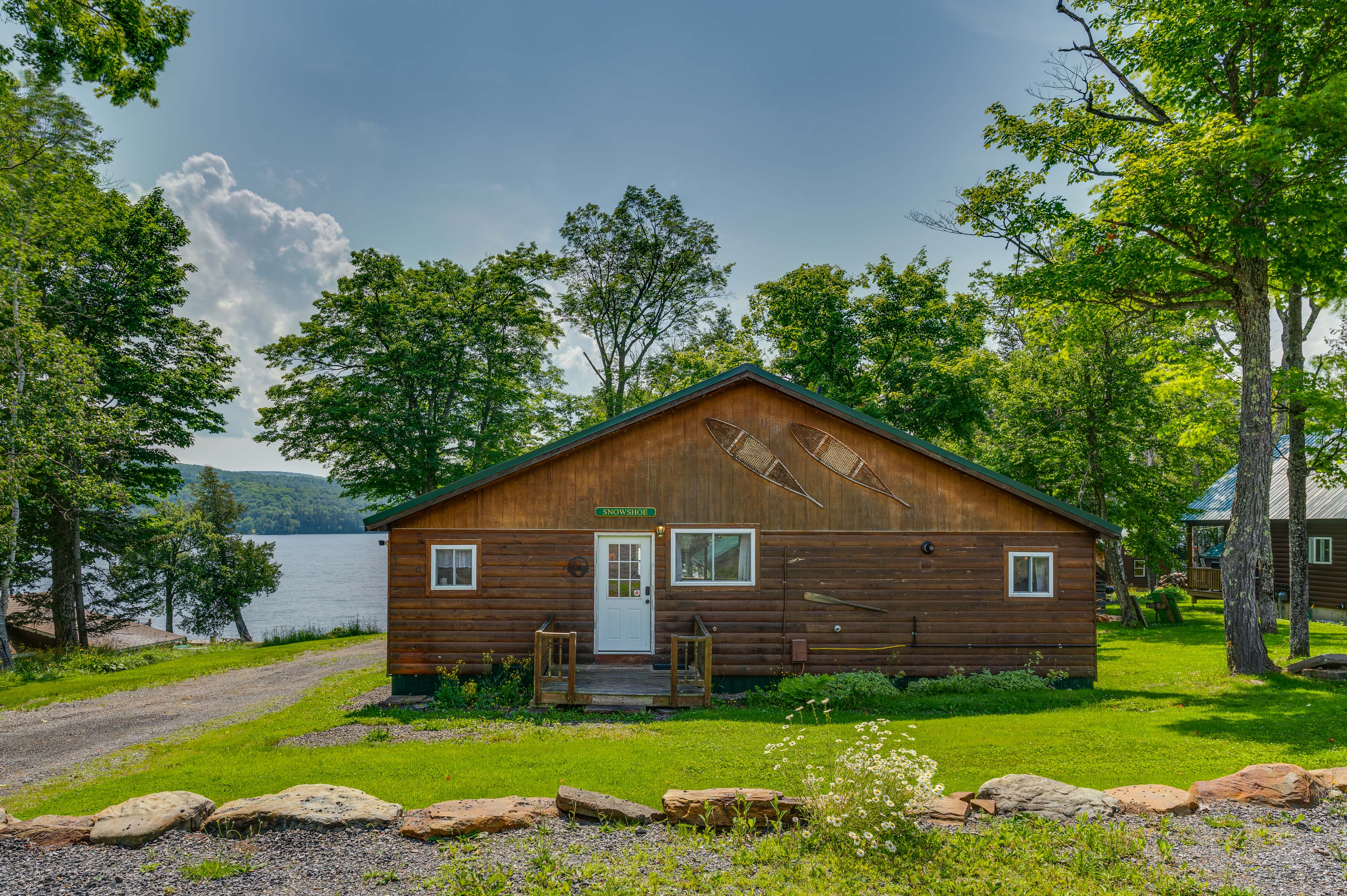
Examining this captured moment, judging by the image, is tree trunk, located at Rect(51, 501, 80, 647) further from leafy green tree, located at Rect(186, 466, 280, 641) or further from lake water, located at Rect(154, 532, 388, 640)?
lake water, located at Rect(154, 532, 388, 640)

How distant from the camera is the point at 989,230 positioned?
14117 mm

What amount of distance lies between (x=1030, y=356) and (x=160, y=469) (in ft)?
91.8

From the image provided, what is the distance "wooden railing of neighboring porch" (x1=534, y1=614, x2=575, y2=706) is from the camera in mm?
9531

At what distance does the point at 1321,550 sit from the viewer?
2112 cm

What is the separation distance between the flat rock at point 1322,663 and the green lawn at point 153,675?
20.3 metres

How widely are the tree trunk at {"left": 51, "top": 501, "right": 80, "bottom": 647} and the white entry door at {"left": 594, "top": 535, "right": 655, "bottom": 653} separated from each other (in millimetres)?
17321

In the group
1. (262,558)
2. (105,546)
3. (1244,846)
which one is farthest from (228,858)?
(262,558)

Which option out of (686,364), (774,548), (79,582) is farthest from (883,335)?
(79,582)

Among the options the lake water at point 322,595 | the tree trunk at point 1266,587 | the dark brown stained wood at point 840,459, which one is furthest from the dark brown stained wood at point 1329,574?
the lake water at point 322,595

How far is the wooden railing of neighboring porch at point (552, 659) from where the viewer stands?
375 inches

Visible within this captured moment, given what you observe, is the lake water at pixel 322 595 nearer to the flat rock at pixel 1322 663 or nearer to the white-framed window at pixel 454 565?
the white-framed window at pixel 454 565

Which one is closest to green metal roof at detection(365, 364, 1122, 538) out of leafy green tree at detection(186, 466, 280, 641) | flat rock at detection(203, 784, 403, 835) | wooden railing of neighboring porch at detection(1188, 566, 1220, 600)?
flat rock at detection(203, 784, 403, 835)

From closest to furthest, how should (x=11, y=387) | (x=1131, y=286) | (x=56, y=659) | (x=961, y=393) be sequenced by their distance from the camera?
(x=1131, y=286) → (x=11, y=387) → (x=56, y=659) → (x=961, y=393)

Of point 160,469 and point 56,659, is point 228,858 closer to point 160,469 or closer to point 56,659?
point 56,659
